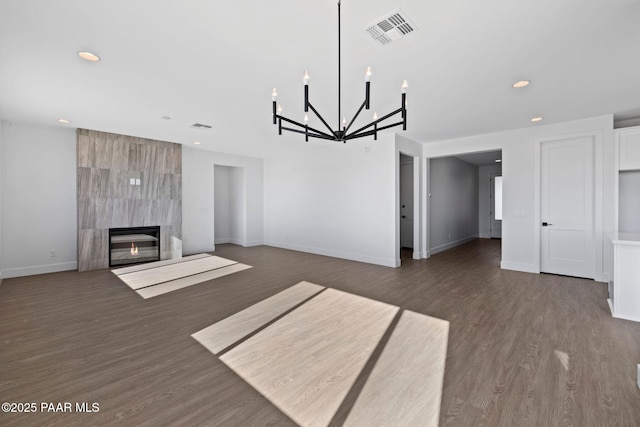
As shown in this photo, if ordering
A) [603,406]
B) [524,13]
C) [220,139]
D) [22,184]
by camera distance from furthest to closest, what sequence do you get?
[220,139] → [22,184] → [524,13] → [603,406]

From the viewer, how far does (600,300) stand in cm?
384

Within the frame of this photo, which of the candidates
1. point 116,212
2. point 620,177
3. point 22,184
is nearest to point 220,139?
point 116,212

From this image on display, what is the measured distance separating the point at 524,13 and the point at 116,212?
731 centimetres

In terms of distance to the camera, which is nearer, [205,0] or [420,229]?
[205,0]

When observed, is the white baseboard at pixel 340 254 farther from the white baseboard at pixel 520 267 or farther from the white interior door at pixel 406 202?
the white interior door at pixel 406 202

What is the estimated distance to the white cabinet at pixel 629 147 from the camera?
444 centimetres

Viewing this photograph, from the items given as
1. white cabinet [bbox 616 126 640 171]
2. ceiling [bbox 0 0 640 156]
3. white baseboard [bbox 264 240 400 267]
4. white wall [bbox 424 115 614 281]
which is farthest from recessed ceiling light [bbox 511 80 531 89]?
white baseboard [bbox 264 240 400 267]

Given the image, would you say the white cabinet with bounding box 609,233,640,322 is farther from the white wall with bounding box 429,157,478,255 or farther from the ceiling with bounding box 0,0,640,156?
the white wall with bounding box 429,157,478,255

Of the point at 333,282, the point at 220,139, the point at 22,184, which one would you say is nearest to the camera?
the point at 333,282

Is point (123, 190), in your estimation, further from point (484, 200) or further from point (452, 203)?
point (484, 200)

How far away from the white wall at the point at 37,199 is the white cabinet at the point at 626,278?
8927mm

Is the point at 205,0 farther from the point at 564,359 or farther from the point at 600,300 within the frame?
the point at 600,300

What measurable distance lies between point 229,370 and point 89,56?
10.9 feet

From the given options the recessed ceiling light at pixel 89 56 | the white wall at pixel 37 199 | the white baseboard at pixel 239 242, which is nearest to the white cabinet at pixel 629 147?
the recessed ceiling light at pixel 89 56
